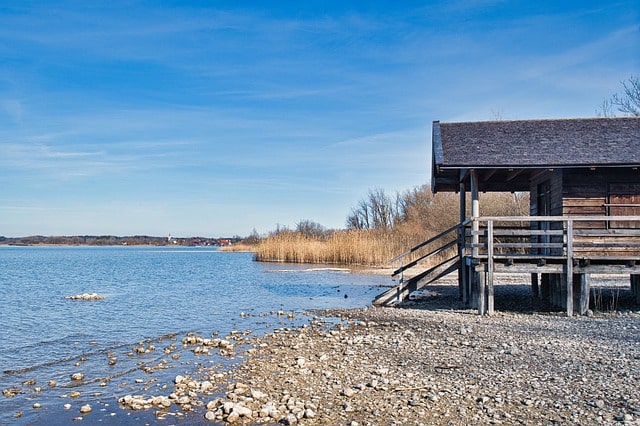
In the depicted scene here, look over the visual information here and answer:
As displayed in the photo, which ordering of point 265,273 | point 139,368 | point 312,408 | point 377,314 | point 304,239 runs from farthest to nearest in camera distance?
point 304,239, point 265,273, point 377,314, point 139,368, point 312,408

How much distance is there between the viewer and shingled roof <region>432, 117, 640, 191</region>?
1495 centimetres

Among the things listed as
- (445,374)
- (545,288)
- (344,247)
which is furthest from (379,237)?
(445,374)

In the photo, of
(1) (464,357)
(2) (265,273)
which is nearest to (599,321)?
(1) (464,357)

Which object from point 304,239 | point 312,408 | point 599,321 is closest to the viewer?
point 312,408

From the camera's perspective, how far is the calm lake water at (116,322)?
363 inches

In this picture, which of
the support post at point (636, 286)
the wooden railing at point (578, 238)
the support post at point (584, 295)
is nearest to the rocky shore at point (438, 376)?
the support post at point (584, 295)

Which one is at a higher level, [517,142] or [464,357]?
[517,142]

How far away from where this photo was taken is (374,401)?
26.1 ft

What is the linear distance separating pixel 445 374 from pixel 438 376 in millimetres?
163

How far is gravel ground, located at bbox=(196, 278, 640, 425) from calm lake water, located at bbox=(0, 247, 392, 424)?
135 cm

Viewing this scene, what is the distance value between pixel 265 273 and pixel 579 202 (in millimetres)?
22753

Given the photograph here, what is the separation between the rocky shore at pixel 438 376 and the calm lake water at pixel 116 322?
118cm

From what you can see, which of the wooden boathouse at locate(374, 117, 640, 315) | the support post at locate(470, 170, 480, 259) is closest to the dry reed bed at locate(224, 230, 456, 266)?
the wooden boathouse at locate(374, 117, 640, 315)

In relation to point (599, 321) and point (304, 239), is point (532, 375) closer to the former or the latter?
point (599, 321)
